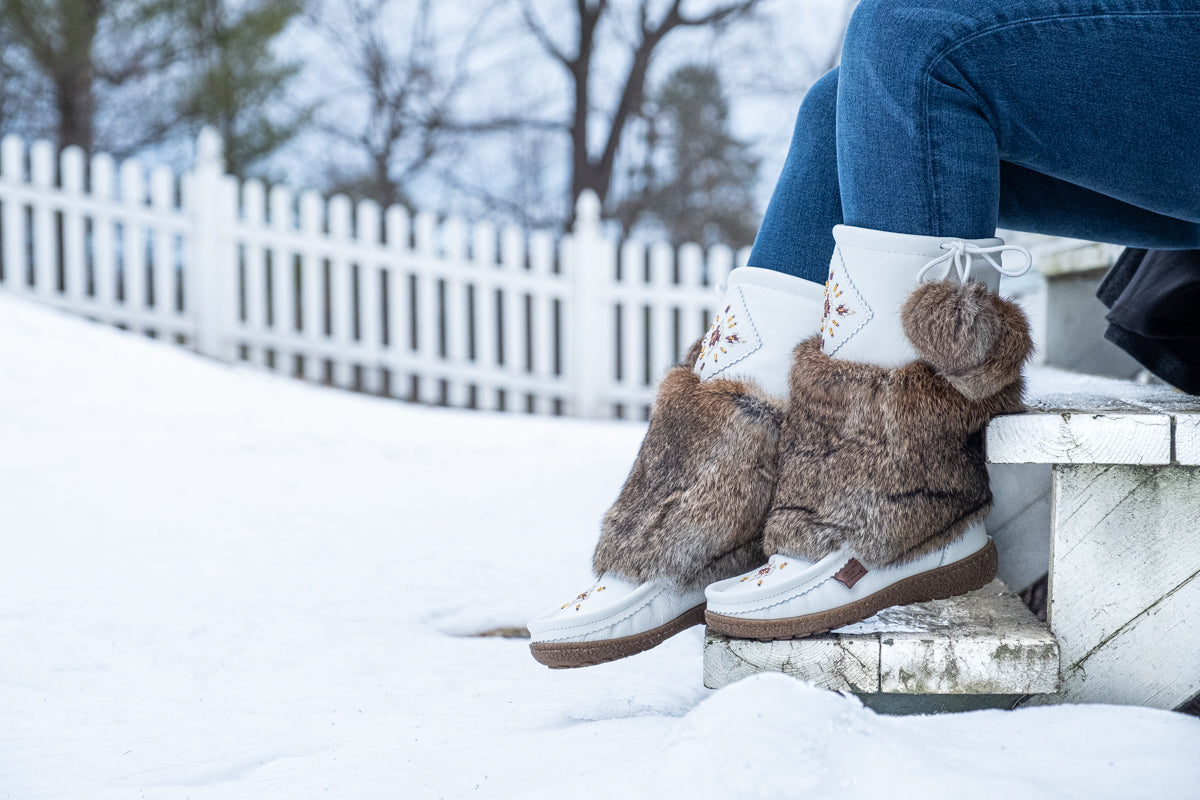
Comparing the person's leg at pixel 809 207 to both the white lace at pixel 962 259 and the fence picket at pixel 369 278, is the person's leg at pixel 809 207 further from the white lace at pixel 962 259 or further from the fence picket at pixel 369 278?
the fence picket at pixel 369 278

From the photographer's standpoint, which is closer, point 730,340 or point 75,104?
point 730,340

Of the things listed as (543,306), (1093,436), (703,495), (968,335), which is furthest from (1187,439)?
(543,306)

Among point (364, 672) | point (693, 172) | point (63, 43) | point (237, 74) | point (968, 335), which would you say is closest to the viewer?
point (968, 335)

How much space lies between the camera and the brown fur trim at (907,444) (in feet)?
2.70

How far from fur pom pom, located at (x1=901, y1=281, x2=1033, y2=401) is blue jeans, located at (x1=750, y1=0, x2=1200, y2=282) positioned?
75 millimetres

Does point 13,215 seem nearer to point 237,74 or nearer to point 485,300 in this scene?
point 485,300

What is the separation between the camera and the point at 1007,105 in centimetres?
84

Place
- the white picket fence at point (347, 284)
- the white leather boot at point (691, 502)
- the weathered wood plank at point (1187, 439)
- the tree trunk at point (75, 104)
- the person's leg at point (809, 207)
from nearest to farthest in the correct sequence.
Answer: the weathered wood plank at point (1187, 439) → the white leather boot at point (691, 502) → the person's leg at point (809, 207) → the white picket fence at point (347, 284) → the tree trunk at point (75, 104)

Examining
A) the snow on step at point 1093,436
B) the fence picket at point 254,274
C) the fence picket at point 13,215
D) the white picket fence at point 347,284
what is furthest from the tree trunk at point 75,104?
the snow on step at point 1093,436

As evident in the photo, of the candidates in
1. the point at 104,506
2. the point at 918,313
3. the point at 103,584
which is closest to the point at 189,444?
the point at 104,506

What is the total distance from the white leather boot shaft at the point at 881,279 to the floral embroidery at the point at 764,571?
0.71 ft

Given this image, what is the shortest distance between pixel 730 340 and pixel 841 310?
15 cm

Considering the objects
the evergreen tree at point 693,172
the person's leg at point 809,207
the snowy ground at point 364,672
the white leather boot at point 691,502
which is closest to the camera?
the snowy ground at point 364,672

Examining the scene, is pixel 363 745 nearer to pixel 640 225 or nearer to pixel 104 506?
pixel 104 506
